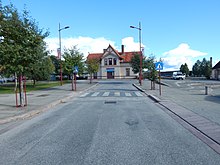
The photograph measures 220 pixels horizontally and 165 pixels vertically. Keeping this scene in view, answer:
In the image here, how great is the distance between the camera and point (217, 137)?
22.2 feet

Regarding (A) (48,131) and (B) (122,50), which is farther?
(B) (122,50)

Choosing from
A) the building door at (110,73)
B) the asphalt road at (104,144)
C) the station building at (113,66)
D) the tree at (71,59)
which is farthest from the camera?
the building door at (110,73)

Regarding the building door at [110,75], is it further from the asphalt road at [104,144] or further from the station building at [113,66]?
the asphalt road at [104,144]

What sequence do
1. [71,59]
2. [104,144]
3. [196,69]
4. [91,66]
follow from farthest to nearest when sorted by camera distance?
1. [196,69]
2. [91,66]
3. [71,59]
4. [104,144]

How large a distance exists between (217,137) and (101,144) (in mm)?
3206

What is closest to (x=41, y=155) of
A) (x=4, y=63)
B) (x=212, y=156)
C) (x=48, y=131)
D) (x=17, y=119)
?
(x=48, y=131)

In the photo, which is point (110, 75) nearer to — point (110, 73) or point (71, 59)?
point (110, 73)

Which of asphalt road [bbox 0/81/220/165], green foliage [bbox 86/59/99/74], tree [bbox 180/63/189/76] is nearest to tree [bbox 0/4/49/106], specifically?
asphalt road [bbox 0/81/220/165]

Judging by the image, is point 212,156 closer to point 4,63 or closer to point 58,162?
point 58,162

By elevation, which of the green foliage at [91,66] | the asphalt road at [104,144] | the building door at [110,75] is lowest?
the asphalt road at [104,144]

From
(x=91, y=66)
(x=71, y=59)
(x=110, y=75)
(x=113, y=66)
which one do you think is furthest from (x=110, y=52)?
(x=71, y=59)

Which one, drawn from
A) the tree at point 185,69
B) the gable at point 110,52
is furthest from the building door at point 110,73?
the tree at point 185,69

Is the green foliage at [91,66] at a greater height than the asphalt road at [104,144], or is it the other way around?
the green foliage at [91,66]

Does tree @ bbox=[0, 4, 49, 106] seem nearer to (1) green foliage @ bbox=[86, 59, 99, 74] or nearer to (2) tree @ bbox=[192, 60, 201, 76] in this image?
(1) green foliage @ bbox=[86, 59, 99, 74]
